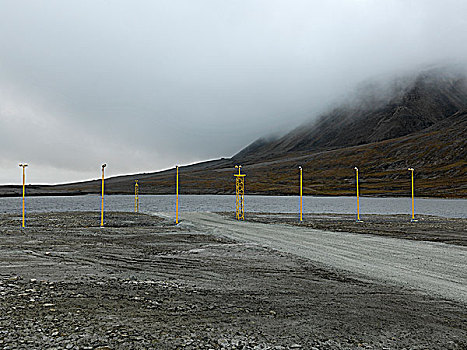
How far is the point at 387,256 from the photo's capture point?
18594mm

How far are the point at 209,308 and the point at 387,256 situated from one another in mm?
11306

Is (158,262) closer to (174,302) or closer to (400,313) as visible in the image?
(174,302)

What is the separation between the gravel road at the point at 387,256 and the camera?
43.0 ft

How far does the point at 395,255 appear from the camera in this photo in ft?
61.9

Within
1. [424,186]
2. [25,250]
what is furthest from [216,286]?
[424,186]

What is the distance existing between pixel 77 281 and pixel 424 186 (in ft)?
643

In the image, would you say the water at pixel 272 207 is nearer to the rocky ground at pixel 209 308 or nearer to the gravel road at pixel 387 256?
the gravel road at pixel 387 256

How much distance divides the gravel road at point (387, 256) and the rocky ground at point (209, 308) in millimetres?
1210

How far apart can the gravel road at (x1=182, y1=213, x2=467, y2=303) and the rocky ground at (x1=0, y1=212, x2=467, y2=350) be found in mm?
1210

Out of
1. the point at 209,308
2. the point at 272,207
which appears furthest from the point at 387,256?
the point at 272,207

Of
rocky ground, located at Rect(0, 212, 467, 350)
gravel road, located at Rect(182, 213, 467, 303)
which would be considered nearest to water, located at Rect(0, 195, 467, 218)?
gravel road, located at Rect(182, 213, 467, 303)

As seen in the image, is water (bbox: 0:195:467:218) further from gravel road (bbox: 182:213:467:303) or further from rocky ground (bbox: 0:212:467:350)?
rocky ground (bbox: 0:212:467:350)

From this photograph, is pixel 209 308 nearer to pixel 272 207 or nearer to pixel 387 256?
pixel 387 256

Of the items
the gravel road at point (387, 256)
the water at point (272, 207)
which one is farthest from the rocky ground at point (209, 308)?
the water at point (272, 207)
